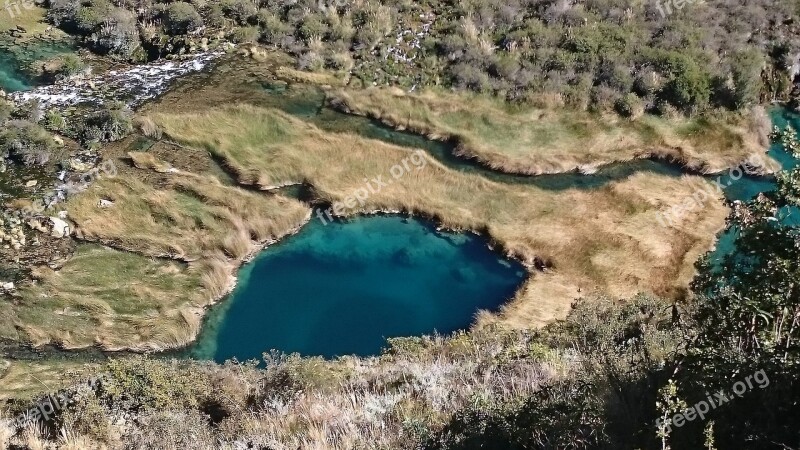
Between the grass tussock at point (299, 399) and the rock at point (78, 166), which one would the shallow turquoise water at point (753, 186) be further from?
the rock at point (78, 166)

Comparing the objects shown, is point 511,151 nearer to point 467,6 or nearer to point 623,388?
point 467,6

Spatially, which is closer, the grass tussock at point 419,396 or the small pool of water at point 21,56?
the grass tussock at point 419,396

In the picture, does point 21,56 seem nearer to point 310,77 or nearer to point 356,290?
point 310,77

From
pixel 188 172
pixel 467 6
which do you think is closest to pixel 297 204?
pixel 188 172

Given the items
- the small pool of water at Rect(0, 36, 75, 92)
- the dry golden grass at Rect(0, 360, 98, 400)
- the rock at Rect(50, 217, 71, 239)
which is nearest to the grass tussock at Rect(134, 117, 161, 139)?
the rock at Rect(50, 217, 71, 239)

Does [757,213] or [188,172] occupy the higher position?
[757,213]

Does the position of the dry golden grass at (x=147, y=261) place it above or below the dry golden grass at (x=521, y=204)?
below

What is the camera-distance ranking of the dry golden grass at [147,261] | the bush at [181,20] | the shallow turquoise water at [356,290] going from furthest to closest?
the bush at [181,20]
the shallow turquoise water at [356,290]
the dry golden grass at [147,261]

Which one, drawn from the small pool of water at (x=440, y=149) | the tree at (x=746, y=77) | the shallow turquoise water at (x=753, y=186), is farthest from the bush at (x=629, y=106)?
the shallow turquoise water at (x=753, y=186)
